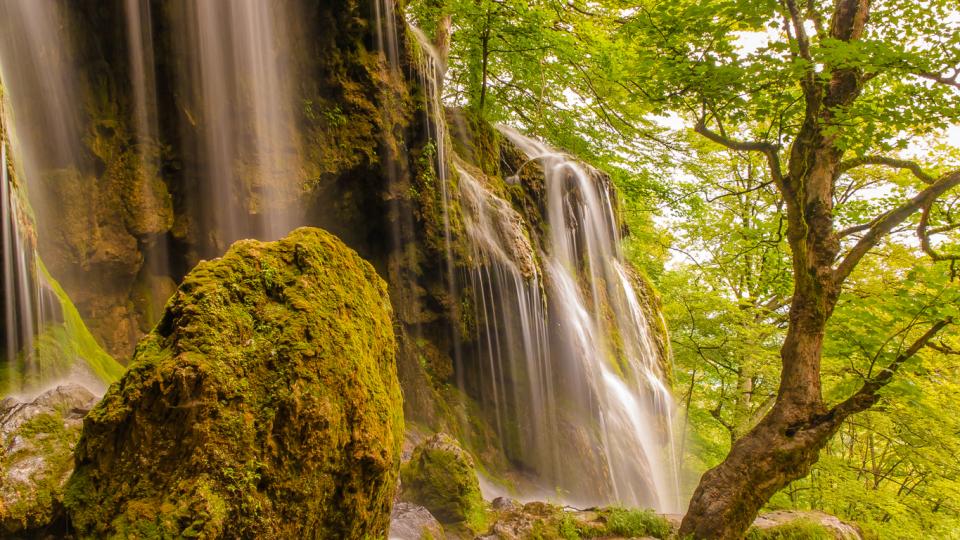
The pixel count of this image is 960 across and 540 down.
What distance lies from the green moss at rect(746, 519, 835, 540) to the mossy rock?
330cm

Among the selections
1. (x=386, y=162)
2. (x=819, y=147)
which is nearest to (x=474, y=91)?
(x=386, y=162)

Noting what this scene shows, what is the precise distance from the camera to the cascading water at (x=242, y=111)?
22.4 ft

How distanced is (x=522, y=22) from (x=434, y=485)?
26.5 ft

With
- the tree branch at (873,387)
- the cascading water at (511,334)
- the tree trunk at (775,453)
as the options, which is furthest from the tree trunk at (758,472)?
Result: the cascading water at (511,334)

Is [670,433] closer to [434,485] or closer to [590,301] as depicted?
[590,301]

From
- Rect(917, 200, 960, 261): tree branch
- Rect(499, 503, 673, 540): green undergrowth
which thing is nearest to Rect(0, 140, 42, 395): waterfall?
Rect(499, 503, 673, 540): green undergrowth

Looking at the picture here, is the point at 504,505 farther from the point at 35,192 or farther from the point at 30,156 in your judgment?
Result: the point at 30,156

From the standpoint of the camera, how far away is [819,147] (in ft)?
20.3

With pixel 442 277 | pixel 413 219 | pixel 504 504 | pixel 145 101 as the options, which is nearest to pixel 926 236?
pixel 504 504

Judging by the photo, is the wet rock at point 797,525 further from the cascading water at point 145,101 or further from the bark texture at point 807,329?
the cascading water at point 145,101

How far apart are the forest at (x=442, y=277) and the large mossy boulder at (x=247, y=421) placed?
0.01m

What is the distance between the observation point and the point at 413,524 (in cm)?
534

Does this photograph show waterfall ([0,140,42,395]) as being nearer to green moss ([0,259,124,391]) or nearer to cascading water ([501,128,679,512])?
green moss ([0,259,124,391])

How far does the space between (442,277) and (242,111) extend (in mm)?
3951
